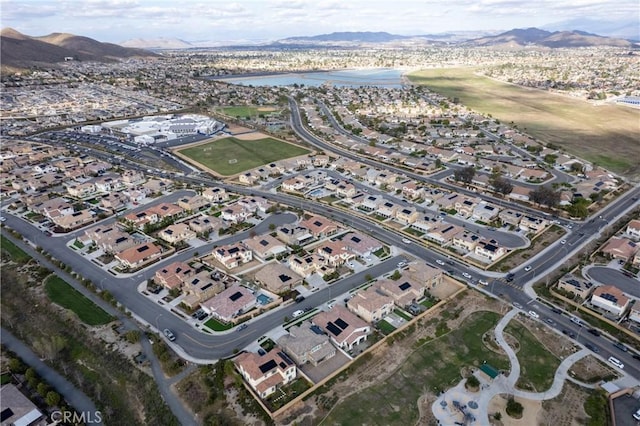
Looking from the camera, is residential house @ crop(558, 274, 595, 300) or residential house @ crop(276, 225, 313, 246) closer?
residential house @ crop(558, 274, 595, 300)

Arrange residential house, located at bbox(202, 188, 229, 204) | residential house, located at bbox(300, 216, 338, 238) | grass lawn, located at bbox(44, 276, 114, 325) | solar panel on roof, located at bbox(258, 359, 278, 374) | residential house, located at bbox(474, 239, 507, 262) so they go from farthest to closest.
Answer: residential house, located at bbox(202, 188, 229, 204)
residential house, located at bbox(300, 216, 338, 238)
residential house, located at bbox(474, 239, 507, 262)
grass lawn, located at bbox(44, 276, 114, 325)
solar panel on roof, located at bbox(258, 359, 278, 374)

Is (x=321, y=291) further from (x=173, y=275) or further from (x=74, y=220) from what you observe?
(x=74, y=220)

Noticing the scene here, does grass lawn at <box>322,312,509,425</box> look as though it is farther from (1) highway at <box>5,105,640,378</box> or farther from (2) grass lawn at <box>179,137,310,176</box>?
(2) grass lawn at <box>179,137,310,176</box>

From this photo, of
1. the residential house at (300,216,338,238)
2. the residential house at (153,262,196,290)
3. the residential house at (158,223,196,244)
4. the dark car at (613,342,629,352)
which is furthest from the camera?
the residential house at (300,216,338,238)

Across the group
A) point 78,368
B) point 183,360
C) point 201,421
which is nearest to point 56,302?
point 78,368

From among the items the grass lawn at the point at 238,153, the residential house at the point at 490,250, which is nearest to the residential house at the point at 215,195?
the grass lawn at the point at 238,153

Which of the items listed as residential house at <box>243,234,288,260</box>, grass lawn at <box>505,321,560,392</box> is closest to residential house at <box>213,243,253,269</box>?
residential house at <box>243,234,288,260</box>
